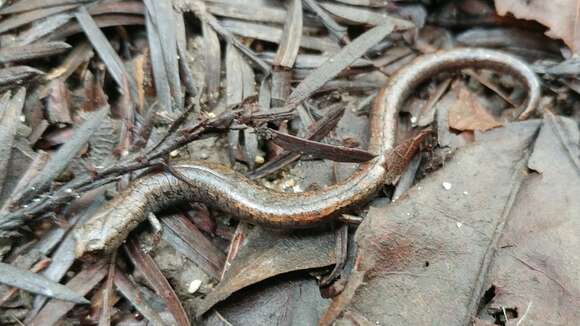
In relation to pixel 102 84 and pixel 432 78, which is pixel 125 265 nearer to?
pixel 102 84

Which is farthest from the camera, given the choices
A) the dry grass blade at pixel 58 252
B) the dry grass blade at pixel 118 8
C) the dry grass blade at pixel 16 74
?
the dry grass blade at pixel 118 8

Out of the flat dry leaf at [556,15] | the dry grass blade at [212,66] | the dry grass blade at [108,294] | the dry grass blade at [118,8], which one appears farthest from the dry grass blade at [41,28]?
the flat dry leaf at [556,15]

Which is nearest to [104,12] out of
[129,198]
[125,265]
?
[129,198]

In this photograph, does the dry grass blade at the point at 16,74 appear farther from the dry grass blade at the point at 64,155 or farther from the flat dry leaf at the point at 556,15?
Result: the flat dry leaf at the point at 556,15

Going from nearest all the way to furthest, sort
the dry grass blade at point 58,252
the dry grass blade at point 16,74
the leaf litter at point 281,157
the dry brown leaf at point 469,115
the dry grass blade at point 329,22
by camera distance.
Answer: the leaf litter at point 281,157 < the dry grass blade at point 58,252 < the dry grass blade at point 16,74 < the dry brown leaf at point 469,115 < the dry grass blade at point 329,22

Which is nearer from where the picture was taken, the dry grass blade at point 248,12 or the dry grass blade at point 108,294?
the dry grass blade at point 108,294
